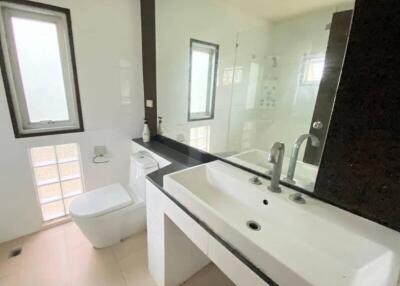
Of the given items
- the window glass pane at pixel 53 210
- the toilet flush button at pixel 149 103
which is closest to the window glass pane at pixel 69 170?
the window glass pane at pixel 53 210

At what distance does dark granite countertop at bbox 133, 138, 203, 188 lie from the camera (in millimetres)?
1244

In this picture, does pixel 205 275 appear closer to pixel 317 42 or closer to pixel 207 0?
pixel 317 42

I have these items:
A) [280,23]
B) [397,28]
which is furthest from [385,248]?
[280,23]

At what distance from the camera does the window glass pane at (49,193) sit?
1752 millimetres

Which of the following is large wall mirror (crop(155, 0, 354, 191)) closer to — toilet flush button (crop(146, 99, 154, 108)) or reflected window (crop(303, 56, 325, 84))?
reflected window (crop(303, 56, 325, 84))

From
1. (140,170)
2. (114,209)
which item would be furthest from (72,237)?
(140,170)

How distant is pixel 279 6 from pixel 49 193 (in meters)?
2.32

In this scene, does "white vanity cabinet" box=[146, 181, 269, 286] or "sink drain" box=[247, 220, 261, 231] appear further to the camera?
"sink drain" box=[247, 220, 261, 231]

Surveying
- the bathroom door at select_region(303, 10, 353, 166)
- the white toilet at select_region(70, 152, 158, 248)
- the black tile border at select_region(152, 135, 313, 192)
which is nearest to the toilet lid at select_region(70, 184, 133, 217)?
the white toilet at select_region(70, 152, 158, 248)

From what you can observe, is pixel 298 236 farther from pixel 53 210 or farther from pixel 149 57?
pixel 53 210

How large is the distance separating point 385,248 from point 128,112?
2004mm

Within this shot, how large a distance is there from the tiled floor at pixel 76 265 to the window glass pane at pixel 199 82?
4.36 feet

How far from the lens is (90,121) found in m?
1.78

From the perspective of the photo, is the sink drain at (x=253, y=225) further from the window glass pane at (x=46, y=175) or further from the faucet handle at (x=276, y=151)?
the window glass pane at (x=46, y=175)
